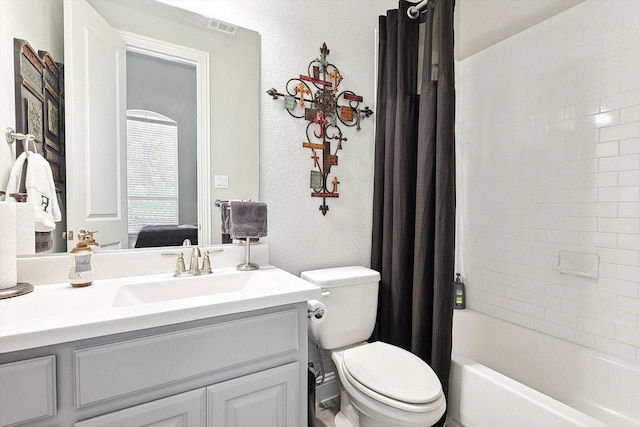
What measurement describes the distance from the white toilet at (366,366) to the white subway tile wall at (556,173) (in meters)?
0.94

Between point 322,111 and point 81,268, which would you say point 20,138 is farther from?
point 322,111

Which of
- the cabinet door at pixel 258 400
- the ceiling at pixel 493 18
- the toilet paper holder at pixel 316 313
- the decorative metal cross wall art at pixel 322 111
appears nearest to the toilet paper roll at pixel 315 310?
the toilet paper holder at pixel 316 313

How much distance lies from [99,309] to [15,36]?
1.01 metres

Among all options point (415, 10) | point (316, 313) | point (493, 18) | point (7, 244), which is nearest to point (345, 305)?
point (316, 313)

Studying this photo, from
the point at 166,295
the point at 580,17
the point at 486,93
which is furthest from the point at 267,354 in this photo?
the point at 580,17

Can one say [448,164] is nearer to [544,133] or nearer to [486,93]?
[544,133]

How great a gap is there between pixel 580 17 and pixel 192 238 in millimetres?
2290

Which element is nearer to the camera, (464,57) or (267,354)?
(267,354)

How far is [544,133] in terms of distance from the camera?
1.81 meters

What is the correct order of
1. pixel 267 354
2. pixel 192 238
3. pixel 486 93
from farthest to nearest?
pixel 486 93, pixel 192 238, pixel 267 354

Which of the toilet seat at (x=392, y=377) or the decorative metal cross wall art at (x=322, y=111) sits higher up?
the decorative metal cross wall art at (x=322, y=111)

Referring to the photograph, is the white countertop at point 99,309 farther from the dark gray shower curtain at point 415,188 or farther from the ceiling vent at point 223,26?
the ceiling vent at point 223,26

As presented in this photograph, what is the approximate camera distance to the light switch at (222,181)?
1.50m

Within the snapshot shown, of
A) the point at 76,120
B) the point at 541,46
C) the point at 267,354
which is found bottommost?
the point at 267,354
